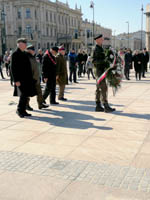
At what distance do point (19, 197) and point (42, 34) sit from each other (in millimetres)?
88467

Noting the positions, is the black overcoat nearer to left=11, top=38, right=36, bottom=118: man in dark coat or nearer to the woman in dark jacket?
left=11, top=38, right=36, bottom=118: man in dark coat

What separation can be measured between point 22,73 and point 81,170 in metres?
3.81

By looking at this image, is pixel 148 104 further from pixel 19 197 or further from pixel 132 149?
pixel 19 197

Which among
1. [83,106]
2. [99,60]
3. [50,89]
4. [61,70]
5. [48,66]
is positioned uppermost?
[99,60]

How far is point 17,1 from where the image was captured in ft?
275

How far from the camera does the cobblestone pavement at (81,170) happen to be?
355 cm

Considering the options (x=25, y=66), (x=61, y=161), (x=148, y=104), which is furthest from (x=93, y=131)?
(x=148, y=104)

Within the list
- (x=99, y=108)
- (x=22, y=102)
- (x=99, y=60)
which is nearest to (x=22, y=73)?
(x=22, y=102)

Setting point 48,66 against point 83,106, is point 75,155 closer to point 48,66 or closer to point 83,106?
point 83,106

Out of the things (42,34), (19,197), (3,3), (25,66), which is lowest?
(19,197)

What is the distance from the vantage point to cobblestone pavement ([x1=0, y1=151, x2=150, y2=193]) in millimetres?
3554

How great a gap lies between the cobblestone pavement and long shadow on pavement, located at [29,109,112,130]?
1.89 metres

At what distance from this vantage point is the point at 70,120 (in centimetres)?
683

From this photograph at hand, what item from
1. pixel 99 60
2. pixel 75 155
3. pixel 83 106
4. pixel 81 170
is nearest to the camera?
pixel 81 170
